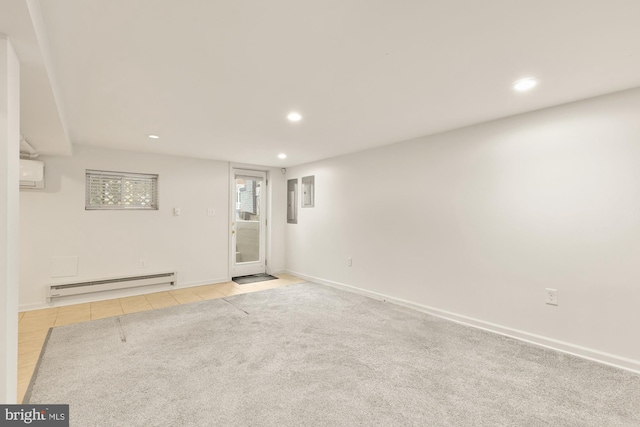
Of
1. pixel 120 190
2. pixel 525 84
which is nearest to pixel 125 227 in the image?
pixel 120 190

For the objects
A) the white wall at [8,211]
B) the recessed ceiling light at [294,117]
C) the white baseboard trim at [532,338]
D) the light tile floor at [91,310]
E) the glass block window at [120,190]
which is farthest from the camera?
Result: the glass block window at [120,190]

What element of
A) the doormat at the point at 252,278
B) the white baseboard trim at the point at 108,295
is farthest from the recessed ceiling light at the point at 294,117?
the white baseboard trim at the point at 108,295

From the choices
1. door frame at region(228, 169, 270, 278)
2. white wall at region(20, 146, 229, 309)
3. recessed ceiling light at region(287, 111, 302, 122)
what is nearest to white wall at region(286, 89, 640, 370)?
recessed ceiling light at region(287, 111, 302, 122)

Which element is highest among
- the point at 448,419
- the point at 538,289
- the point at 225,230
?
the point at 225,230

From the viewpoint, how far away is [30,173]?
3.37 metres

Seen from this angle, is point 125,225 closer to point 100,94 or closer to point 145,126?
point 145,126

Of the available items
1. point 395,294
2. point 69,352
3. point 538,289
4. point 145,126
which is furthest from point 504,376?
point 145,126

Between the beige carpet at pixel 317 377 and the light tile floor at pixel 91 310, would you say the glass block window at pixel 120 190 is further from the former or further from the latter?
the beige carpet at pixel 317 377

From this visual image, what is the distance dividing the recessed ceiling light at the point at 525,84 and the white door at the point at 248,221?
4.32 metres

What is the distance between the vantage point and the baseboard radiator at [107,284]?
3.70 meters

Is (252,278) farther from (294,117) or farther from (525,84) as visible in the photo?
(525,84)

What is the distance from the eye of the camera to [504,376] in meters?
2.15

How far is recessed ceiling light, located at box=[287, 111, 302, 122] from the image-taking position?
273 centimetres

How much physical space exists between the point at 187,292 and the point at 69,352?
194 centimetres
